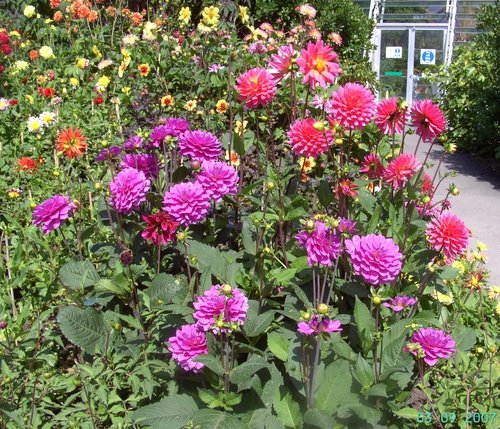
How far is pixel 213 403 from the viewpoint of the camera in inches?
61.1

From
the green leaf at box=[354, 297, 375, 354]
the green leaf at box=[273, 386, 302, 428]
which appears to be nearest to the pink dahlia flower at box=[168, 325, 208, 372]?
the green leaf at box=[273, 386, 302, 428]

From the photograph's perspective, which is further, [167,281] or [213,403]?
[167,281]

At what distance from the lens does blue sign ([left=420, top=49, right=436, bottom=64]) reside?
1145cm

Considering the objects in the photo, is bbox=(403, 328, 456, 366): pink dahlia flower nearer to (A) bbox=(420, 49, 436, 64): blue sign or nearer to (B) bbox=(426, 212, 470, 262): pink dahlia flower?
(B) bbox=(426, 212, 470, 262): pink dahlia flower

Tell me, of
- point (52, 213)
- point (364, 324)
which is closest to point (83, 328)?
point (52, 213)

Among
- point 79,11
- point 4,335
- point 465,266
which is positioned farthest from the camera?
point 79,11

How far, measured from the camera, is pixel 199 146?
1.96 m

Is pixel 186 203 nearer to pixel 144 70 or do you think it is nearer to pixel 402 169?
pixel 402 169

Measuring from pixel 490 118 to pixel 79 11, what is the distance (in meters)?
4.39

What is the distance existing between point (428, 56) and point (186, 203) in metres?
10.8

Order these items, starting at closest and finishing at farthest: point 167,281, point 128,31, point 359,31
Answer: point 167,281 < point 128,31 < point 359,31

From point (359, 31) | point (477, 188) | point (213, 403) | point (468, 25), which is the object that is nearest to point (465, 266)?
point (213, 403)

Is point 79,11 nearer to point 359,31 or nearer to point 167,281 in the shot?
point 167,281

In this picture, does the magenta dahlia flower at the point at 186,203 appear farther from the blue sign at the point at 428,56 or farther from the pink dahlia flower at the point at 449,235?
the blue sign at the point at 428,56
